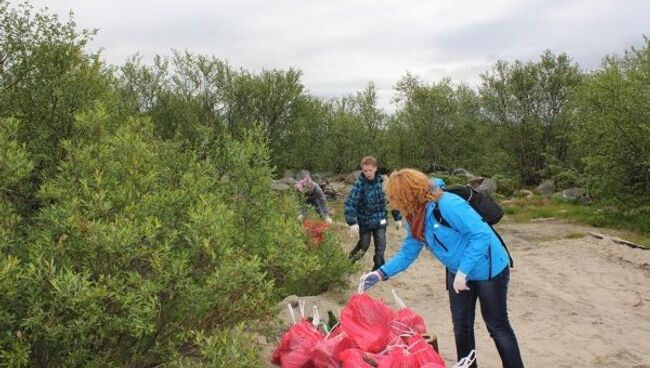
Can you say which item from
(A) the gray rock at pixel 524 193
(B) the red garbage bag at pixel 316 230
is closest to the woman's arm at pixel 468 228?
(B) the red garbage bag at pixel 316 230

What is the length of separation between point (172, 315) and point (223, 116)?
900 inches

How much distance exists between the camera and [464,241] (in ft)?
11.5

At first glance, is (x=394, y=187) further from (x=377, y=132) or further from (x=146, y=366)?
(x=377, y=132)

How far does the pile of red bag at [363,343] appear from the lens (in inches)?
124

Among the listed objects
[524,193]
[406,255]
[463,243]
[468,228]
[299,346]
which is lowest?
[524,193]

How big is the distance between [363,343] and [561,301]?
15.0 feet

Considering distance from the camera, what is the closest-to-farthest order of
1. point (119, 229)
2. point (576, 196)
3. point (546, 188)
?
point (119, 229), point (576, 196), point (546, 188)

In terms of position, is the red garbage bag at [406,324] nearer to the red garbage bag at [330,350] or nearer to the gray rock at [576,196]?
the red garbage bag at [330,350]

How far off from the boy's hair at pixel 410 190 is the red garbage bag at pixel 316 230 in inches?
112

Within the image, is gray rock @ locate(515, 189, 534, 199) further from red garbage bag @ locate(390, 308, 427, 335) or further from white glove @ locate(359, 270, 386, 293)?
red garbage bag @ locate(390, 308, 427, 335)

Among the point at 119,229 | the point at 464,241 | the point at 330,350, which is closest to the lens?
the point at 119,229

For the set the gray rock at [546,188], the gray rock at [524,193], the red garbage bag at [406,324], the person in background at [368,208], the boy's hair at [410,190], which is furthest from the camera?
the gray rock at [546,188]

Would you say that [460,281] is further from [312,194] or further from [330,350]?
[312,194]

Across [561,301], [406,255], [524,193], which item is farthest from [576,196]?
[406,255]
